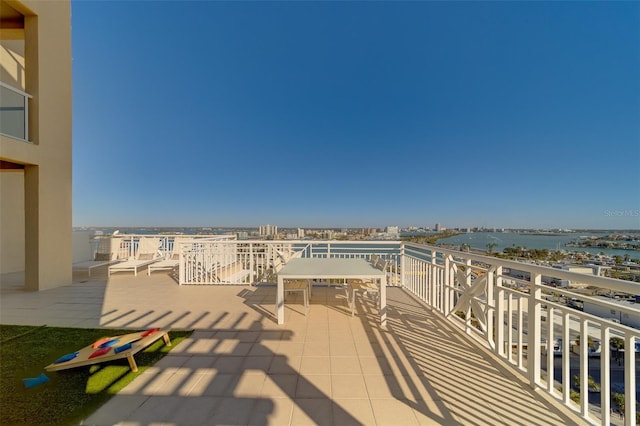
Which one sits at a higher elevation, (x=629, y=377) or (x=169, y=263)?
(x=629, y=377)

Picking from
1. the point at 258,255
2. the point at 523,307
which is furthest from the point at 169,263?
the point at 523,307

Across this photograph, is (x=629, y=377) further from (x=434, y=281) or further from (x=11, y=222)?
(x=11, y=222)

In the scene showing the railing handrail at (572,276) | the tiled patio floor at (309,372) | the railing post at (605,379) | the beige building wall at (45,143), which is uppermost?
the beige building wall at (45,143)

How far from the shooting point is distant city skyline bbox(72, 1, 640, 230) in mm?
8055

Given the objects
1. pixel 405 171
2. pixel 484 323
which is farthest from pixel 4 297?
pixel 405 171

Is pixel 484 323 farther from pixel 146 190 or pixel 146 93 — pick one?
pixel 146 190

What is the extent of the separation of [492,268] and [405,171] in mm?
12622

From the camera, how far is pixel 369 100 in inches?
401

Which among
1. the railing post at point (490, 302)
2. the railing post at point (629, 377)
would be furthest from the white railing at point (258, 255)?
the railing post at point (629, 377)

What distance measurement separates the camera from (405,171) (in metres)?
14.5

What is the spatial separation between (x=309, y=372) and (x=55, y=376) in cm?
223

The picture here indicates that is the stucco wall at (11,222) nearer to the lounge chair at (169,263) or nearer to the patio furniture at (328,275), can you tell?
the lounge chair at (169,263)

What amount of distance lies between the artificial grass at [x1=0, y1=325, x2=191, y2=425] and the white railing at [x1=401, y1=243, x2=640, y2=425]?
3.35 m

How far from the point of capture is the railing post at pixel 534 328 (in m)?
2.06
